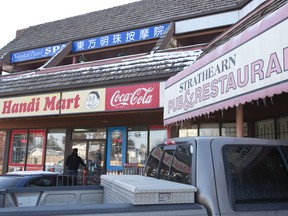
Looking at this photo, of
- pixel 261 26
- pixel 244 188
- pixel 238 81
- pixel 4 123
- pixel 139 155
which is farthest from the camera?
pixel 4 123

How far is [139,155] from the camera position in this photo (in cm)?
1397

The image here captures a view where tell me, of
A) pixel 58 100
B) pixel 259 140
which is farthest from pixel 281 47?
pixel 58 100

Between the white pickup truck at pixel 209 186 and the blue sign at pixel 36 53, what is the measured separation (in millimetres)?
15702

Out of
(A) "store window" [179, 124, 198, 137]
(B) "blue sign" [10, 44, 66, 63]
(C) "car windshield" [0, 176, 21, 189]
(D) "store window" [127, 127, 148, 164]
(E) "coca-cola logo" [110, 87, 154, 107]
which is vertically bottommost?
(C) "car windshield" [0, 176, 21, 189]

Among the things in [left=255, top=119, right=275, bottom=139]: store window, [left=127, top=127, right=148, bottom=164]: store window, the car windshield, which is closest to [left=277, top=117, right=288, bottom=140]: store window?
[left=255, top=119, right=275, bottom=139]: store window

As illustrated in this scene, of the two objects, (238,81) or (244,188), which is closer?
Result: (244,188)

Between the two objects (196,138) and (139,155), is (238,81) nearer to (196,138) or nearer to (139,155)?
(196,138)

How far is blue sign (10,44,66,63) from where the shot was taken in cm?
1845

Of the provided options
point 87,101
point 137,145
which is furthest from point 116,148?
point 87,101

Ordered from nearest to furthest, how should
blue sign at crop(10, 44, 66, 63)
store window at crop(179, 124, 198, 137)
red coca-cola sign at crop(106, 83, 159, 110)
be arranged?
red coca-cola sign at crop(106, 83, 159, 110) < store window at crop(179, 124, 198, 137) < blue sign at crop(10, 44, 66, 63)

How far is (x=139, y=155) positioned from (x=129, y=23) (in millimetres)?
6972

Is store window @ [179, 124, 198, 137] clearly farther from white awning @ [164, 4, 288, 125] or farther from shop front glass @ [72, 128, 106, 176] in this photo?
white awning @ [164, 4, 288, 125]

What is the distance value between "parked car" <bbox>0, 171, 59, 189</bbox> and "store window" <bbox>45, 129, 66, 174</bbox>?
27.6 feet

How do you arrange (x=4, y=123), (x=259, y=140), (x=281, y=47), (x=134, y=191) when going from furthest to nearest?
(x=4, y=123) < (x=281, y=47) < (x=259, y=140) < (x=134, y=191)
